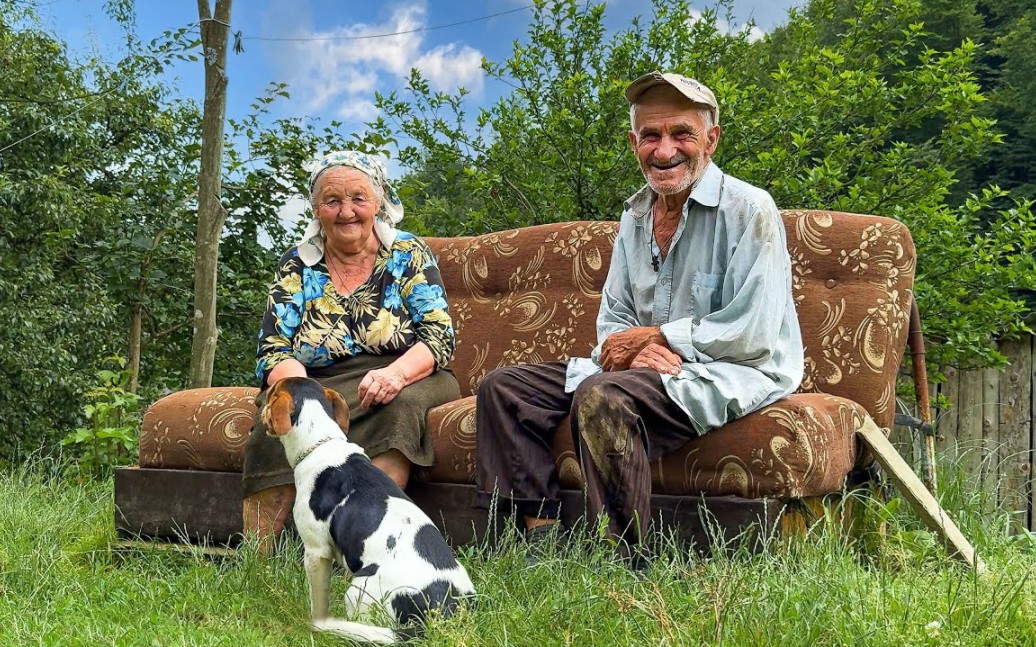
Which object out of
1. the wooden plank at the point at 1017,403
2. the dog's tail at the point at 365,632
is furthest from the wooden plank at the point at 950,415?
the dog's tail at the point at 365,632

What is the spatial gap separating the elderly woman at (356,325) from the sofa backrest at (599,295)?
698 millimetres

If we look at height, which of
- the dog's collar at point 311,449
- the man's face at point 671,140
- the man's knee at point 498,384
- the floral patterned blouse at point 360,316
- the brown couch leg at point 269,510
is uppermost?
the man's face at point 671,140

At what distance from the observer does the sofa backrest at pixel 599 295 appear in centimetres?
390

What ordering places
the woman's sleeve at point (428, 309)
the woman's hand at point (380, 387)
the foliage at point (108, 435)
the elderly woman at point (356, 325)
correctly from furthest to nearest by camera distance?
the foliage at point (108, 435)
the woman's sleeve at point (428, 309)
the elderly woman at point (356, 325)
the woman's hand at point (380, 387)

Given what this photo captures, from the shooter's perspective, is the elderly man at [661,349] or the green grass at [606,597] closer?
the green grass at [606,597]

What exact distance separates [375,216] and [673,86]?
1283 mm

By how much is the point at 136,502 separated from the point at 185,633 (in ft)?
5.67

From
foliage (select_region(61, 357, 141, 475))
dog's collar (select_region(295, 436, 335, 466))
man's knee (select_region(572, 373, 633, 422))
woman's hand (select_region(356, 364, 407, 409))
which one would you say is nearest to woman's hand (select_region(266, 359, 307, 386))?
woman's hand (select_region(356, 364, 407, 409))

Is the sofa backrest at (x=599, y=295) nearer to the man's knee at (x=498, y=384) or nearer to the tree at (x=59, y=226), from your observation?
the man's knee at (x=498, y=384)

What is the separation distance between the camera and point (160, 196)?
817 centimetres

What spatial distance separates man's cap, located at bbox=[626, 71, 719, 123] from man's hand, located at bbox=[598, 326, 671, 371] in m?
0.82

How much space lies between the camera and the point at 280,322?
387 cm

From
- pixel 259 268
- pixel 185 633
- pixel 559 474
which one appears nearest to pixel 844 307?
pixel 559 474

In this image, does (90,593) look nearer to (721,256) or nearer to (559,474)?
(559,474)
